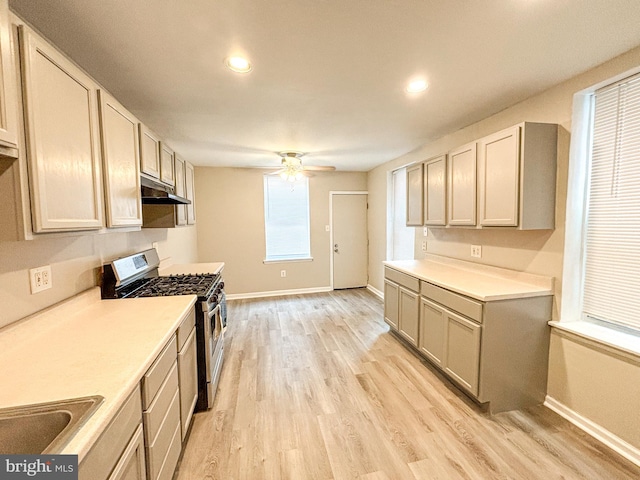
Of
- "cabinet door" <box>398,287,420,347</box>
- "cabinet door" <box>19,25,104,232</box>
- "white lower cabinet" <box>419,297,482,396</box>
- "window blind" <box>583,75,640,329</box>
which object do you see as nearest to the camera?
"cabinet door" <box>19,25,104,232</box>

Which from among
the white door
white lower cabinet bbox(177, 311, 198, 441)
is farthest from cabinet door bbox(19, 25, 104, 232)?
the white door

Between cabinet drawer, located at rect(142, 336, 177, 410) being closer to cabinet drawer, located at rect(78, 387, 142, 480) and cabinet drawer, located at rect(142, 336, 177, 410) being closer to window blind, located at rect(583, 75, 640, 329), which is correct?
cabinet drawer, located at rect(78, 387, 142, 480)

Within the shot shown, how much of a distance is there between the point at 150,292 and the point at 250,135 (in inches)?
75.1

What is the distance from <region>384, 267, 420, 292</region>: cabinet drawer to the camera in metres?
2.82

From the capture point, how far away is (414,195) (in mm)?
3420

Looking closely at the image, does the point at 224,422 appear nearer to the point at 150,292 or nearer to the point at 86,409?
the point at 150,292

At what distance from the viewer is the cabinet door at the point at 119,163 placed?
1.50 m

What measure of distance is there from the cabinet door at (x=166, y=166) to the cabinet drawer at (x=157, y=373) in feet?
5.35

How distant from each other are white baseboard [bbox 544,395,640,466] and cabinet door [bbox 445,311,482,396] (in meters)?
0.64

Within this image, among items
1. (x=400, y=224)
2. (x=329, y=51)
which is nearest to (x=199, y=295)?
(x=329, y=51)

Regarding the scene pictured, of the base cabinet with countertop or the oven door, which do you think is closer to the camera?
the base cabinet with countertop

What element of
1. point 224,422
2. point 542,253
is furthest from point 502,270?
point 224,422

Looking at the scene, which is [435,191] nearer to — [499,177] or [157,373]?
[499,177]

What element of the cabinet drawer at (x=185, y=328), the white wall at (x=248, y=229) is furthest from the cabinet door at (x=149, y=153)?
the white wall at (x=248, y=229)
